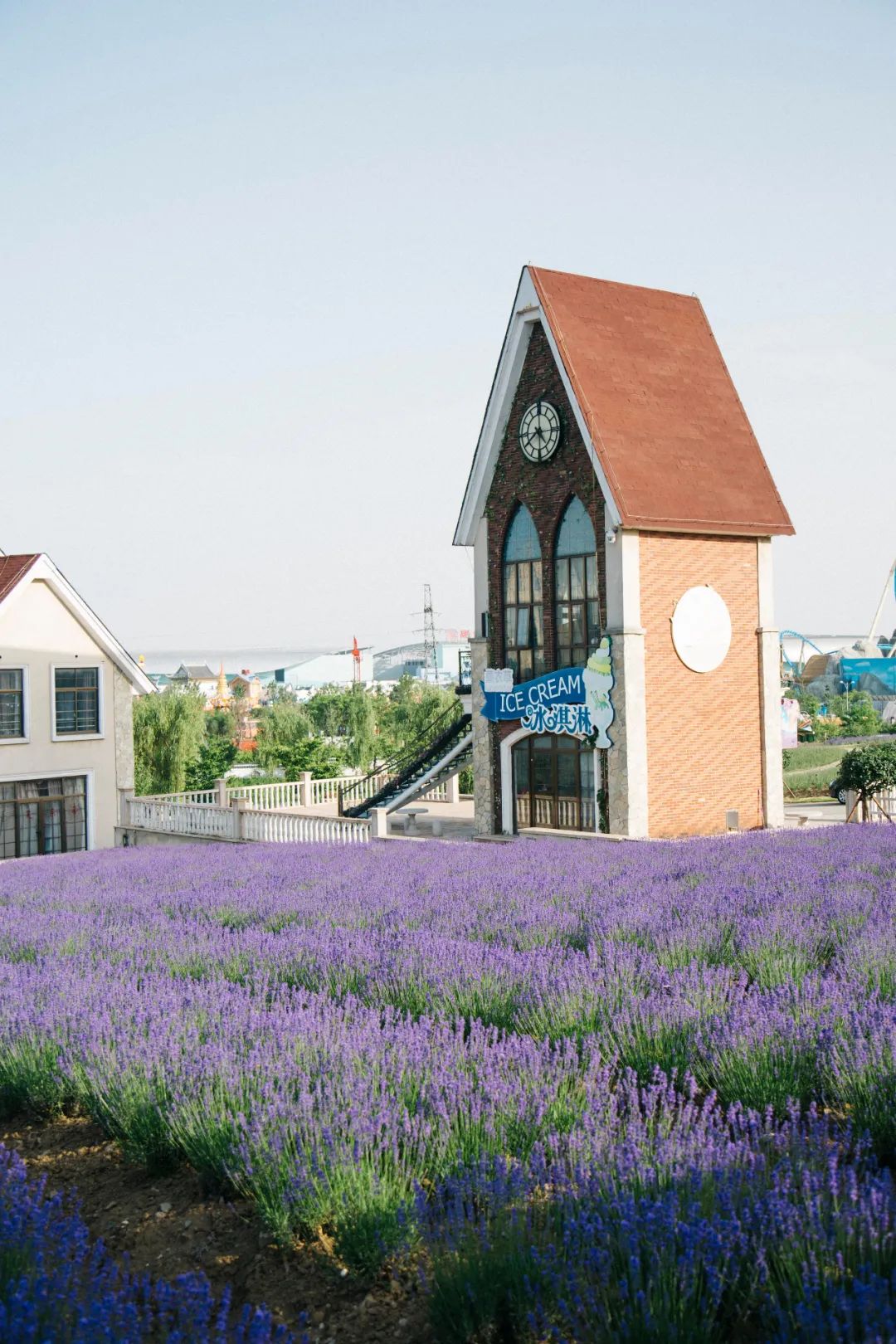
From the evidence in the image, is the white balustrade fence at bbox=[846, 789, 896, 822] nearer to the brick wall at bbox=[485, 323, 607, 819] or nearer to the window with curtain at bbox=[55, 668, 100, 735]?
the brick wall at bbox=[485, 323, 607, 819]

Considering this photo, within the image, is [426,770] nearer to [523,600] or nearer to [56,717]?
[523,600]

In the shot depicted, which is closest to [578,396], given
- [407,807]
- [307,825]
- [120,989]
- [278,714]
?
→ [307,825]

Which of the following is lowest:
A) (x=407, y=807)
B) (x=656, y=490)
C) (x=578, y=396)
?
(x=407, y=807)

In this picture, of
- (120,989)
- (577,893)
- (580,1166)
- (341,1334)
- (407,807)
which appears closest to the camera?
(341,1334)

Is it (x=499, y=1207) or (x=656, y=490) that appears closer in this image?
(x=499, y=1207)

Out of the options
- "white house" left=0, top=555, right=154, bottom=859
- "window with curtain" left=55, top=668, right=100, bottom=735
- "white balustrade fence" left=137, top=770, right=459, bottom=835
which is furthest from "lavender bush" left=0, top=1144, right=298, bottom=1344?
"window with curtain" left=55, top=668, right=100, bottom=735

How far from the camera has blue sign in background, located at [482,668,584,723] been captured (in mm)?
24125

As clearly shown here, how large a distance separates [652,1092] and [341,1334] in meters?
1.61

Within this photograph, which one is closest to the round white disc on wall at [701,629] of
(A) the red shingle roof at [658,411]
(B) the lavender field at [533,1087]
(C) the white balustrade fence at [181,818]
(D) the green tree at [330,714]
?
(A) the red shingle roof at [658,411]

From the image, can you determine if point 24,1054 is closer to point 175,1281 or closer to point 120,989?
point 120,989

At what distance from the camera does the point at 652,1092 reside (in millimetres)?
5012

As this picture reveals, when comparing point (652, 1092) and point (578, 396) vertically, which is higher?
point (578, 396)

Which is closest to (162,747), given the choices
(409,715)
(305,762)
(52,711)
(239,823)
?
(305,762)

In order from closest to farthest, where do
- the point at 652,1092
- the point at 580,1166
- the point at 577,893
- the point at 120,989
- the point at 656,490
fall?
the point at 580,1166, the point at 652,1092, the point at 120,989, the point at 577,893, the point at 656,490
